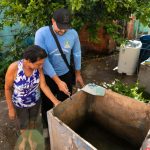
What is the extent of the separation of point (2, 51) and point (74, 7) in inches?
134

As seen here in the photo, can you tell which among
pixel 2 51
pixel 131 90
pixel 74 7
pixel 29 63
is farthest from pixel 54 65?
pixel 2 51

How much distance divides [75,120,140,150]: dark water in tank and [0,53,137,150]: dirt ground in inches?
54.6

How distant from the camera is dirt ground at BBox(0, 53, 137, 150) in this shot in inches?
160

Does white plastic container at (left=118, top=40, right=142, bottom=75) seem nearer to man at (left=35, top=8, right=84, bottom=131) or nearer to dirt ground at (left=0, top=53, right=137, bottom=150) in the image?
dirt ground at (left=0, top=53, right=137, bottom=150)

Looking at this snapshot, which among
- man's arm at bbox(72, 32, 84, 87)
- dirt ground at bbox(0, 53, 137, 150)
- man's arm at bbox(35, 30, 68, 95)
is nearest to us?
man's arm at bbox(35, 30, 68, 95)

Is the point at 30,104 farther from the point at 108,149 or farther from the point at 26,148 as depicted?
the point at 108,149

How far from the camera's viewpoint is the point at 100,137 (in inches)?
134

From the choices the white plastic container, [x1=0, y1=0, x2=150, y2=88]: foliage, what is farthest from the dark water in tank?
the white plastic container

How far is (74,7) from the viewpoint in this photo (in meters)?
3.39

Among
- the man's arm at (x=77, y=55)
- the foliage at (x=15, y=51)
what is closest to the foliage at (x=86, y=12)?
the man's arm at (x=77, y=55)

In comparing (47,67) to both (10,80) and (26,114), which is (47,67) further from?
(26,114)

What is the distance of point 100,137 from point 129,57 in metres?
3.70

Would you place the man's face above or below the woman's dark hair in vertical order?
above

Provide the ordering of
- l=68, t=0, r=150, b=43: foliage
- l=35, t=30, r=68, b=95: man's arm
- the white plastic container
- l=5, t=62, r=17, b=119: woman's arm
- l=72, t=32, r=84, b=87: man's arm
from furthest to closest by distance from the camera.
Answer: the white plastic container
l=68, t=0, r=150, b=43: foliage
l=72, t=32, r=84, b=87: man's arm
l=35, t=30, r=68, b=95: man's arm
l=5, t=62, r=17, b=119: woman's arm
